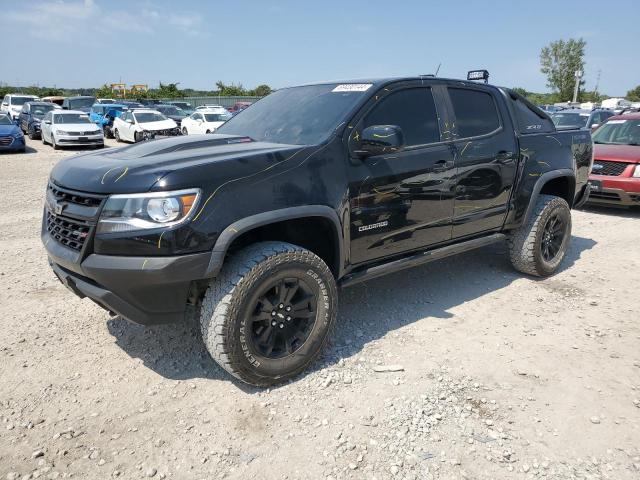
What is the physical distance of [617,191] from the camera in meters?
7.76

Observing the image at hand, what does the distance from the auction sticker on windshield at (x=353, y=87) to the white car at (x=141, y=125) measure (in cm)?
1571

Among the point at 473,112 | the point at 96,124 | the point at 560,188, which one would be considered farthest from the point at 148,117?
the point at 473,112

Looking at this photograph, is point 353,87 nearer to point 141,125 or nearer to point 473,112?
point 473,112

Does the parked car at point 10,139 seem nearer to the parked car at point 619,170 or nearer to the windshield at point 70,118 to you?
the windshield at point 70,118

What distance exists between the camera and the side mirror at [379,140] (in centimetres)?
308

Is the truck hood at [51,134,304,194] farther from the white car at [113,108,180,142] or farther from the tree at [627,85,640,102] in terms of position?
the tree at [627,85,640,102]

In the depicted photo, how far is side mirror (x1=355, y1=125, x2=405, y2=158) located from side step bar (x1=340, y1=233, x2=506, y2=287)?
0.82 m

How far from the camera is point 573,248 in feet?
19.9

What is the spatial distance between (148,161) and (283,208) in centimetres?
83

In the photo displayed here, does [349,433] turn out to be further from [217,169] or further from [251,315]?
[217,169]

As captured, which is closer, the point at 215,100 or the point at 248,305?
the point at 248,305

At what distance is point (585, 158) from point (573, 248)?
52.2 inches

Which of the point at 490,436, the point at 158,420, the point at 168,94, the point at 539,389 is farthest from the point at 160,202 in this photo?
the point at 168,94

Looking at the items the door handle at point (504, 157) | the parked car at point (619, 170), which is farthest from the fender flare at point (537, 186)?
the parked car at point (619, 170)
